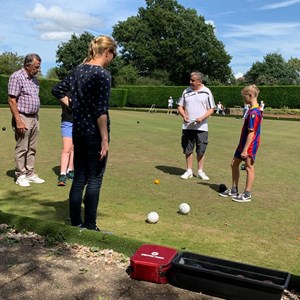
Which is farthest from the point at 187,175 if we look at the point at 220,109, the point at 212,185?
the point at 220,109

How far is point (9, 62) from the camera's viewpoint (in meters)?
62.9

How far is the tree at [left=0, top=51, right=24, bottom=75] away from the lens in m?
59.8

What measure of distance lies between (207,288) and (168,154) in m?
7.96

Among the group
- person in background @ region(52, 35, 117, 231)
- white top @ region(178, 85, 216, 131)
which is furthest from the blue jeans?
white top @ region(178, 85, 216, 131)

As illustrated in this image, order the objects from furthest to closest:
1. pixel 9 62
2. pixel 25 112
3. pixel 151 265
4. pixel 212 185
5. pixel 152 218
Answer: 1. pixel 9 62
2. pixel 212 185
3. pixel 25 112
4. pixel 152 218
5. pixel 151 265

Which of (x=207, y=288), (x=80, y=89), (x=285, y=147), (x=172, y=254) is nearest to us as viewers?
(x=207, y=288)

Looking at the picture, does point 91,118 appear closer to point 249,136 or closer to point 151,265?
point 151,265

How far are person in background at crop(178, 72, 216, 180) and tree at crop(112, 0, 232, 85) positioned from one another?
70.7 metres

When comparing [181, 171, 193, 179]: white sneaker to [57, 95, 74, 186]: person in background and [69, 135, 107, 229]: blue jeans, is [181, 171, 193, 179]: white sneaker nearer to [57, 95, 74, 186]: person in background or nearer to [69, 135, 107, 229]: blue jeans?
[57, 95, 74, 186]: person in background

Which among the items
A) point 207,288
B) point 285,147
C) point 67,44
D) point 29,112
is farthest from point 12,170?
point 67,44

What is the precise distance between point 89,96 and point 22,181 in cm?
320

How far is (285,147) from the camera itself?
13500mm

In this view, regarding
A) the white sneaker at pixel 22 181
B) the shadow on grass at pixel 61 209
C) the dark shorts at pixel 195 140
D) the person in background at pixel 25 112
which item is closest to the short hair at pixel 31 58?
the person in background at pixel 25 112

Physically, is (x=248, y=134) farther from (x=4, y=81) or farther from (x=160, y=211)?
(x=4, y=81)
